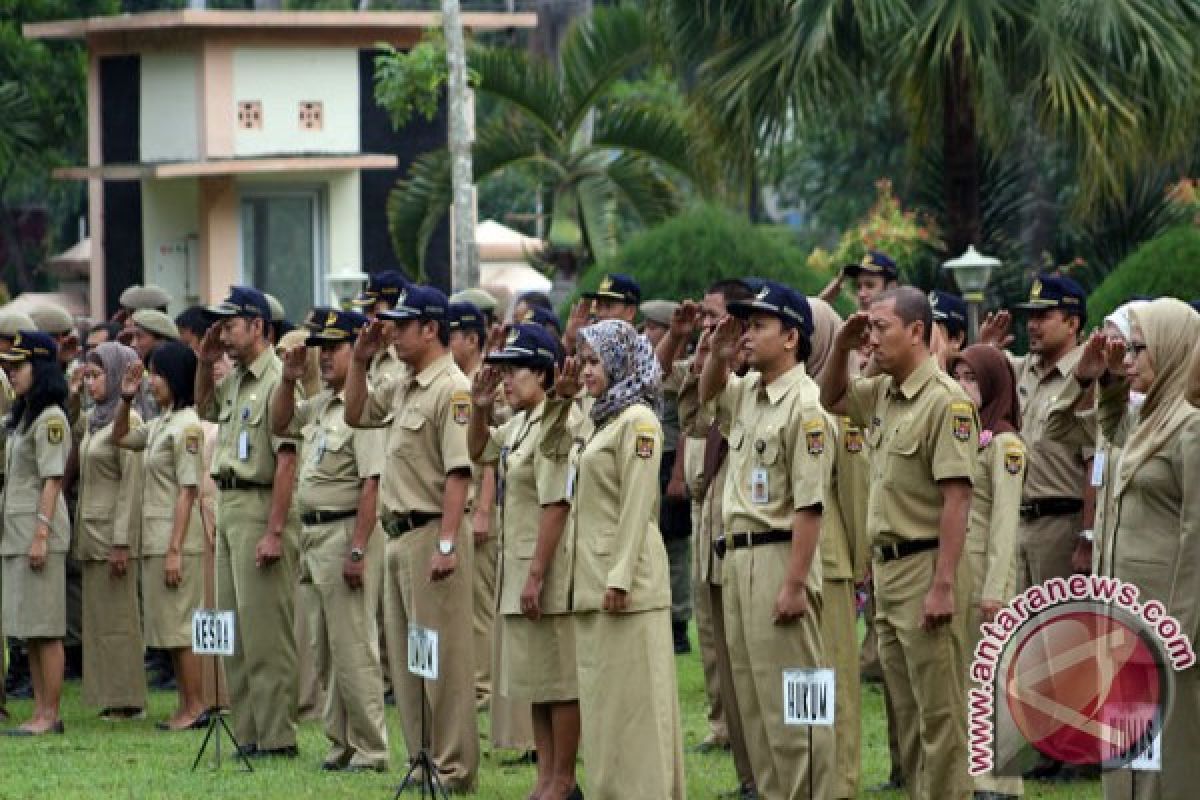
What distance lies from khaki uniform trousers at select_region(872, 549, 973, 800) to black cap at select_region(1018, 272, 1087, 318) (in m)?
1.87

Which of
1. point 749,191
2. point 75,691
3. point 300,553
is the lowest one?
point 75,691

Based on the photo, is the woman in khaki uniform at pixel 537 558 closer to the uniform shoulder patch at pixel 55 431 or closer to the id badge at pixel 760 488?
the id badge at pixel 760 488

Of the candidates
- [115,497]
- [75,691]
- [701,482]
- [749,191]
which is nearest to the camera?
[701,482]

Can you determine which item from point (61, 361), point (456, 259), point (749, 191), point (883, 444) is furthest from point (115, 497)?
point (456, 259)

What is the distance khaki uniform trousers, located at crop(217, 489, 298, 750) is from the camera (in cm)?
1273

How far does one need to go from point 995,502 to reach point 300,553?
156 inches

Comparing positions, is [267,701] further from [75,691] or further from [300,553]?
[75,691]

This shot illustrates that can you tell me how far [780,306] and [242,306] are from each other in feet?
12.6

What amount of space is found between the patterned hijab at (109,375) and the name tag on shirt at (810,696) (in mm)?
6447

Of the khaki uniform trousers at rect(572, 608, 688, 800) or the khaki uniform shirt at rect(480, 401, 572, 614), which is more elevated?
the khaki uniform shirt at rect(480, 401, 572, 614)

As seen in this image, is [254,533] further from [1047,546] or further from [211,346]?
[1047,546]

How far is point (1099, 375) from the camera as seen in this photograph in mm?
9727

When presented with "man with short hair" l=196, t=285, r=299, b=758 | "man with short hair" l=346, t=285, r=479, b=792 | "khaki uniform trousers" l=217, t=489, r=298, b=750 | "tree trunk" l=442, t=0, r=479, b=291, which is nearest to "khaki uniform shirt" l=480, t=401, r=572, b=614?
"man with short hair" l=346, t=285, r=479, b=792

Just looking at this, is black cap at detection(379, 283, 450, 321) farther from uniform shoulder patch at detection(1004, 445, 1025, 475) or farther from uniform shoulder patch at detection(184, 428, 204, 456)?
uniform shoulder patch at detection(1004, 445, 1025, 475)
